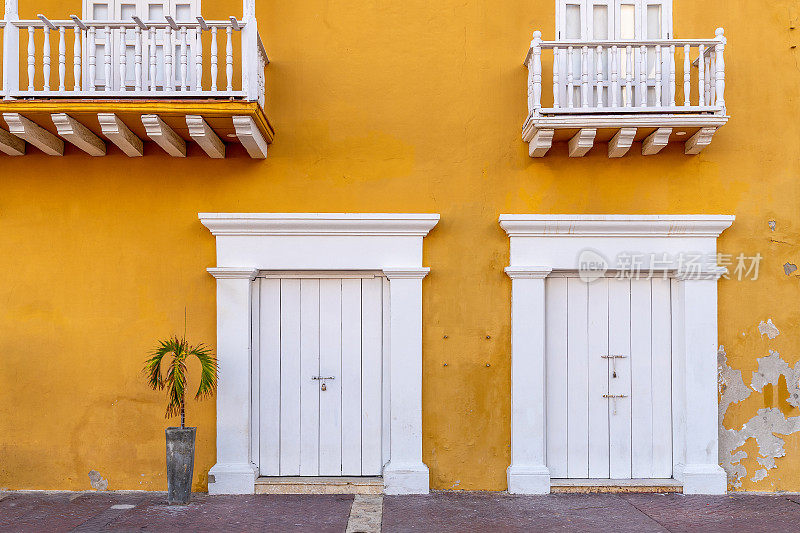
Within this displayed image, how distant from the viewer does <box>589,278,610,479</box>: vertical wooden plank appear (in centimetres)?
726

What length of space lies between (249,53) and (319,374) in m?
3.51

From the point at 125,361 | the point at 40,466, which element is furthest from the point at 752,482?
the point at 40,466

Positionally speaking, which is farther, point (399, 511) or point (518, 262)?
point (518, 262)

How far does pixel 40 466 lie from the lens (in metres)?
7.11

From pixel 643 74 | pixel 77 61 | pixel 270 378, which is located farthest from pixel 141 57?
pixel 643 74

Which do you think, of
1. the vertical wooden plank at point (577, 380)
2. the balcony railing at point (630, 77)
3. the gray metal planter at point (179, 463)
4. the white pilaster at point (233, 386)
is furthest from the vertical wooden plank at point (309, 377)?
the balcony railing at point (630, 77)

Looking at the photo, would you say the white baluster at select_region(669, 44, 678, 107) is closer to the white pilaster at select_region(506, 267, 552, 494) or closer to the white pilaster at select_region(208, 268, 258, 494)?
the white pilaster at select_region(506, 267, 552, 494)

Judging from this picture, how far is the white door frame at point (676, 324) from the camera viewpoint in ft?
23.3

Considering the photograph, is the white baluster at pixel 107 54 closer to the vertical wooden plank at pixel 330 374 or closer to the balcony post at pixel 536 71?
the vertical wooden plank at pixel 330 374

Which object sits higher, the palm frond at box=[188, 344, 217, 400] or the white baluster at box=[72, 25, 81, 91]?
the white baluster at box=[72, 25, 81, 91]

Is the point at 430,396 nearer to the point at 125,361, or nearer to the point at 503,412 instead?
the point at 503,412

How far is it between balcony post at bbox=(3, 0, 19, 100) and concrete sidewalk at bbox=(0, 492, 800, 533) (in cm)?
417

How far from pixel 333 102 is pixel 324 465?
4.09 m

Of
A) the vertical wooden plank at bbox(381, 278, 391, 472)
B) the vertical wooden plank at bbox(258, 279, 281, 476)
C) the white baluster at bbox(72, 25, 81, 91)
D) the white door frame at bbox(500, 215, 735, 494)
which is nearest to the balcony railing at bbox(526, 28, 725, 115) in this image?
the white door frame at bbox(500, 215, 735, 494)
